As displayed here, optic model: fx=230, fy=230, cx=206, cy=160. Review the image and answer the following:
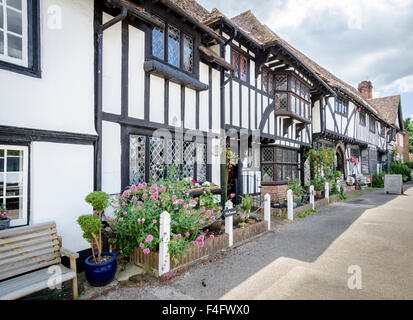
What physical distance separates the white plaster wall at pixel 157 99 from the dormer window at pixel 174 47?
59 centimetres

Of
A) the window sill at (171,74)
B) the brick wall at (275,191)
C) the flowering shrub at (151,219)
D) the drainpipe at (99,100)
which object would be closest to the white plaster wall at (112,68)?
the drainpipe at (99,100)

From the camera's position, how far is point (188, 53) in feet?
20.7

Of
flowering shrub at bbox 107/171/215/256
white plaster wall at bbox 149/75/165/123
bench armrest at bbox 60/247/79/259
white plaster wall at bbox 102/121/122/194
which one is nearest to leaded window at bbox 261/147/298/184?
white plaster wall at bbox 149/75/165/123

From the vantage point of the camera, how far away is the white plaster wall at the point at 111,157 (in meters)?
4.44

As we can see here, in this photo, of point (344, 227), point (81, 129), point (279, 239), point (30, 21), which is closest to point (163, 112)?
point (81, 129)

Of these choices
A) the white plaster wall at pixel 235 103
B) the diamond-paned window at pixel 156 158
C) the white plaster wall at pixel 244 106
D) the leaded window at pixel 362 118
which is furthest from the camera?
the leaded window at pixel 362 118

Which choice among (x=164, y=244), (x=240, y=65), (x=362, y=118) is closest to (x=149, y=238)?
(x=164, y=244)

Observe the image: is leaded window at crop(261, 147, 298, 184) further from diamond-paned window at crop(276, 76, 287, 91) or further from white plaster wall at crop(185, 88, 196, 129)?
white plaster wall at crop(185, 88, 196, 129)

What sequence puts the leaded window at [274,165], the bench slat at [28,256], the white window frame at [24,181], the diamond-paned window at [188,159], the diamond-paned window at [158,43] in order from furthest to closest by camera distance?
1. the leaded window at [274,165]
2. the diamond-paned window at [188,159]
3. the diamond-paned window at [158,43]
4. the white window frame at [24,181]
5. the bench slat at [28,256]

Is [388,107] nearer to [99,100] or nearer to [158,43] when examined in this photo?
[158,43]

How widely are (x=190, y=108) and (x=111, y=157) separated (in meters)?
2.66

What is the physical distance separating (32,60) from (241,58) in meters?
6.62

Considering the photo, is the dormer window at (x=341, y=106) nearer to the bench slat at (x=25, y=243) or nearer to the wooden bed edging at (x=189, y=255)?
the wooden bed edging at (x=189, y=255)

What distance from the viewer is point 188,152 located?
625 centimetres
